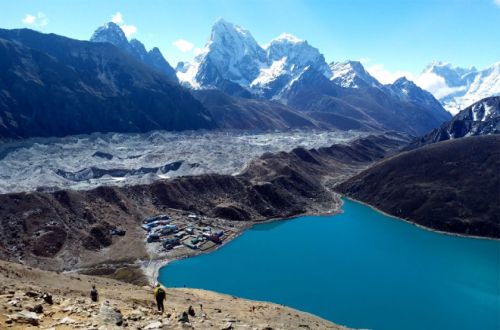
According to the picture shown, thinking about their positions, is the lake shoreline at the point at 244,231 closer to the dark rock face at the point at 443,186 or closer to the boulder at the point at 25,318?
the dark rock face at the point at 443,186

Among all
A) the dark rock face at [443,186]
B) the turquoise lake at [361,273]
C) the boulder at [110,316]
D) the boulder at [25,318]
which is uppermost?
the dark rock face at [443,186]

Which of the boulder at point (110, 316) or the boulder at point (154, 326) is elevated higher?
the boulder at point (110, 316)

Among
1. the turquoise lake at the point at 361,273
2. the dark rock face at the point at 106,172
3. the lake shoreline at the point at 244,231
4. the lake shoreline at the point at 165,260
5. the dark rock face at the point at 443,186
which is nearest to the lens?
the turquoise lake at the point at 361,273

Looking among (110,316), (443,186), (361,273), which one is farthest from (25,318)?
(443,186)

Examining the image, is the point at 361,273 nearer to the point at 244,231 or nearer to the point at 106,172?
the point at 244,231

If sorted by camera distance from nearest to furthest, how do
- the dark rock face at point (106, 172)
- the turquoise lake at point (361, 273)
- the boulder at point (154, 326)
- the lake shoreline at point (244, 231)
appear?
1. the boulder at point (154, 326)
2. the turquoise lake at point (361, 273)
3. the lake shoreline at point (244, 231)
4. the dark rock face at point (106, 172)

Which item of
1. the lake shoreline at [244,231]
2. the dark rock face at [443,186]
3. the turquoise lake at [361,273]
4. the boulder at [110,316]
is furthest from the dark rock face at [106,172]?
the boulder at [110,316]

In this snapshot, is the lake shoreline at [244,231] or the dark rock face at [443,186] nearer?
the lake shoreline at [244,231]

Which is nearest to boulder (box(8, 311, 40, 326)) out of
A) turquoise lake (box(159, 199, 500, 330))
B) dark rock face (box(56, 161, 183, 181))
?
turquoise lake (box(159, 199, 500, 330))
